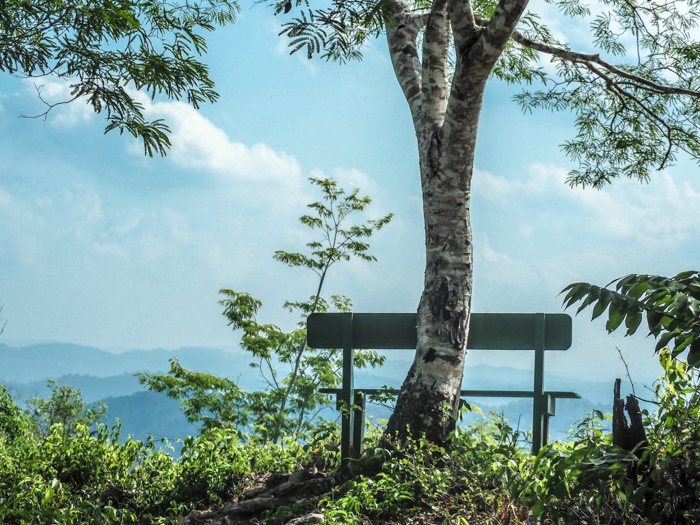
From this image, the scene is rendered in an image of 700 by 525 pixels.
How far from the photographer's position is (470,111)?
5332 millimetres

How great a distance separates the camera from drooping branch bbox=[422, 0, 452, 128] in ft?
19.6

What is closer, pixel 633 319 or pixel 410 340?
pixel 633 319

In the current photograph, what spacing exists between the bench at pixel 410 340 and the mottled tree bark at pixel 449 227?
191mm

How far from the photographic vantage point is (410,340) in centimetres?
553

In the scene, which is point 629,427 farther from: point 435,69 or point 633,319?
point 435,69

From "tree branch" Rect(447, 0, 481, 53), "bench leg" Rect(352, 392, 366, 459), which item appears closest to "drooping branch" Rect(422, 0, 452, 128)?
"tree branch" Rect(447, 0, 481, 53)

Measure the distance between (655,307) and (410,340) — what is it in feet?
9.59

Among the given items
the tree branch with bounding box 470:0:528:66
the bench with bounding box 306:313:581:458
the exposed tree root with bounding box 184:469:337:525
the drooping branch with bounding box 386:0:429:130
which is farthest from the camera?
the drooping branch with bounding box 386:0:429:130

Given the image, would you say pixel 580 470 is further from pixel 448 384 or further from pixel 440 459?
pixel 448 384

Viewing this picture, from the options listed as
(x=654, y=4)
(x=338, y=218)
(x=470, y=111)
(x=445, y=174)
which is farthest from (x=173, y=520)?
(x=654, y=4)

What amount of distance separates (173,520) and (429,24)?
4.26 meters

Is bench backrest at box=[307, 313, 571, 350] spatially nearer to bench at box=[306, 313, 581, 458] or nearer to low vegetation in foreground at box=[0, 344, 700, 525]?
bench at box=[306, 313, 581, 458]

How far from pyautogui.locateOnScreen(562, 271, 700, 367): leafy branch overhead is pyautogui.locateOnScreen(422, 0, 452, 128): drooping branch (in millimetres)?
3415

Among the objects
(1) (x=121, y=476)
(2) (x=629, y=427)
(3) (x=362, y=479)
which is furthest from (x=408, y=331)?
(2) (x=629, y=427)
